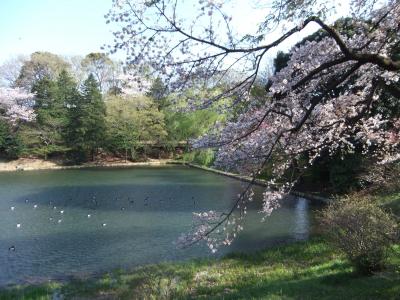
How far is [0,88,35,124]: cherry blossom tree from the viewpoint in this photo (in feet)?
121

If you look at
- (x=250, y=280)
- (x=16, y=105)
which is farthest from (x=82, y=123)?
(x=250, y=280)

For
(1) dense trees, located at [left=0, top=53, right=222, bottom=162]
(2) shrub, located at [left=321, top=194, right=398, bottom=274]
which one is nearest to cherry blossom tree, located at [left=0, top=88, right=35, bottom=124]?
(1) dense trees, located at [left=0, top=53, right=222, bottom=162]

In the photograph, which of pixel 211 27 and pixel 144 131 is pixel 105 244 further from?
pixel 144 131

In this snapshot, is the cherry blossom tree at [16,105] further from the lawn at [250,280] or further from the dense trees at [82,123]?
the lawn at [250,280]

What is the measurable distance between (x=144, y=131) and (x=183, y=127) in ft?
11.4

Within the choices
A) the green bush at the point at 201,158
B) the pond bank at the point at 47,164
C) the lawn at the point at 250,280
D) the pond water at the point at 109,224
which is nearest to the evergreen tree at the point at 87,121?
the pond bank at the point at 47,164

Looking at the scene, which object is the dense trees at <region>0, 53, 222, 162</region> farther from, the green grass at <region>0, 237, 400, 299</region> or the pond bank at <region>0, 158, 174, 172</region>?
the green grass at <region>0, 237, 400, 299</region>

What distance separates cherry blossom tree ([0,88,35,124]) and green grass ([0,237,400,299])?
103 ft

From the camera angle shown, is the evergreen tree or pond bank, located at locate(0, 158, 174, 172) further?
the evergreen tree

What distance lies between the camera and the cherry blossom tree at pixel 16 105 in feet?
121

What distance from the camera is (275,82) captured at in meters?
4.61

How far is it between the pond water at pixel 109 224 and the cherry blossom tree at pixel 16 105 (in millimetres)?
13850

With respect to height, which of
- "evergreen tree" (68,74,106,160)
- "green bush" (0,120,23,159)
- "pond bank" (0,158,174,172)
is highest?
"evergreen tree" (68,74,106,160)

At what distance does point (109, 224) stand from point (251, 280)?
24.6 feet
